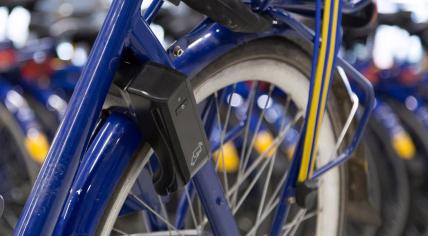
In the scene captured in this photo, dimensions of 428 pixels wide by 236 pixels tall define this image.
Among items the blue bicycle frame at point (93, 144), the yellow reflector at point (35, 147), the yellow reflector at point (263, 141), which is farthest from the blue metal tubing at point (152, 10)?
the yellow reflector at point (35, 147)

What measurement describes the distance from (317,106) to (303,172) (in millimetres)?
105

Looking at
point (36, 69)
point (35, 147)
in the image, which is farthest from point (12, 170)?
point (36, 69)

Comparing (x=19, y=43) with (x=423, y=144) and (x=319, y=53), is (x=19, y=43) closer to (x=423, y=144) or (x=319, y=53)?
(x=423, y=144)

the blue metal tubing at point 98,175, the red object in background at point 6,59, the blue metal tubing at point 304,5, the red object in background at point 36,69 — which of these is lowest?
the blue metal tubing at point 98,175

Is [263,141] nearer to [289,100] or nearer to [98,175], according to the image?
[289,100]

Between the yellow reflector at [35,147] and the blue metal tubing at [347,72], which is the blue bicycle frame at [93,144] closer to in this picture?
the blue metal tubing at [347,72]

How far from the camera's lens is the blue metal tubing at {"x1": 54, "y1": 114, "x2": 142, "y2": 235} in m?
0.87

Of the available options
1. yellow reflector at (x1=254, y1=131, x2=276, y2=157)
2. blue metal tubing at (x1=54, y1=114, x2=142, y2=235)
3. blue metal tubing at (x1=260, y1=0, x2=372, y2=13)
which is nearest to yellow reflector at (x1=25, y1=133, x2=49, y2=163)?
yellow reflector at (x1=254, y1=131, x2=276, y2=157)

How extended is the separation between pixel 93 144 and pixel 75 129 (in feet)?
0.23

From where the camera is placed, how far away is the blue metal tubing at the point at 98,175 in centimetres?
87

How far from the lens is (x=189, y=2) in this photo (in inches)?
37.1

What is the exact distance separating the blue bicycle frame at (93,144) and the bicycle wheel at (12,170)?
1.85 metres

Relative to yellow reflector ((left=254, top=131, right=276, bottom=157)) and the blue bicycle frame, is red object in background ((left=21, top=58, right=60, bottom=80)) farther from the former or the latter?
the blue bicycle frame

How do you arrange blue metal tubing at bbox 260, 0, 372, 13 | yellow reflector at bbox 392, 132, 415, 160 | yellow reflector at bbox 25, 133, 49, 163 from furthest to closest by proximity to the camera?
yellow reflector at bbox 392, 132, 415, 160 < yellow reflector at bbox 25, 133, 49, 163 < blue metal tubing at bbox 260, 0, 372, 13
